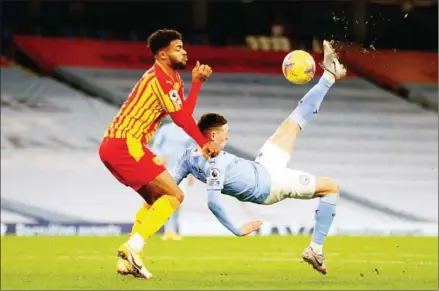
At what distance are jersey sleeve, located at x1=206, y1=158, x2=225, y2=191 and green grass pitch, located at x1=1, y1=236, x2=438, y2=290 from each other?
86.2 inches

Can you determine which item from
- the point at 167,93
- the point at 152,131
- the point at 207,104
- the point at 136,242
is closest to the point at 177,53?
the point at 167,93

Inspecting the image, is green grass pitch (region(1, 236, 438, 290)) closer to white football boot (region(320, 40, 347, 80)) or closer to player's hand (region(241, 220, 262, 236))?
player's hand (region(241, 220, 262, 236))

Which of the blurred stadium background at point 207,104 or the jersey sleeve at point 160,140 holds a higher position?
the jersey sleeve at point 160,140

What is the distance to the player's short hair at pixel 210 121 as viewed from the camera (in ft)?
21.2

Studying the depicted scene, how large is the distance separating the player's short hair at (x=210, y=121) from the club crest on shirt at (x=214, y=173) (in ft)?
0.73

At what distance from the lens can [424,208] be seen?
17.8 m

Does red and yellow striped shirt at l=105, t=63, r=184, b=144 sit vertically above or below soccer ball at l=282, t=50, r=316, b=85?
below

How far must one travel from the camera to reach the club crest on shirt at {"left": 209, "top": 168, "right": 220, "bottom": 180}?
21.3 feet

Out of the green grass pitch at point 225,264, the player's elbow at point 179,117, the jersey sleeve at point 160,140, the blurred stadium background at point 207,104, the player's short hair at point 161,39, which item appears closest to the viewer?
the player's short hair at point 161,39

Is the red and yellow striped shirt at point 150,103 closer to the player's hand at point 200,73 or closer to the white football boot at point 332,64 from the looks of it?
the player's hand at point 200,73

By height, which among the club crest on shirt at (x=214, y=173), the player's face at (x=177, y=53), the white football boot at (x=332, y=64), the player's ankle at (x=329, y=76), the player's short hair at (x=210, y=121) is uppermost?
the player's face at (x=177, y=53)

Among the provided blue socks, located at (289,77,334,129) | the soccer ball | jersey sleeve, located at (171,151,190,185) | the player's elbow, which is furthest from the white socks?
the soccer ball

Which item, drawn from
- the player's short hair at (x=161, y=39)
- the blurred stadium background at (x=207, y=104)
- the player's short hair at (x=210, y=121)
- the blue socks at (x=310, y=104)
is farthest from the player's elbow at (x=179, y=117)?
the blurred stadium background at (x=207, y=104)

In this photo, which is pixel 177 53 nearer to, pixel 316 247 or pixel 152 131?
pixel 152 131
